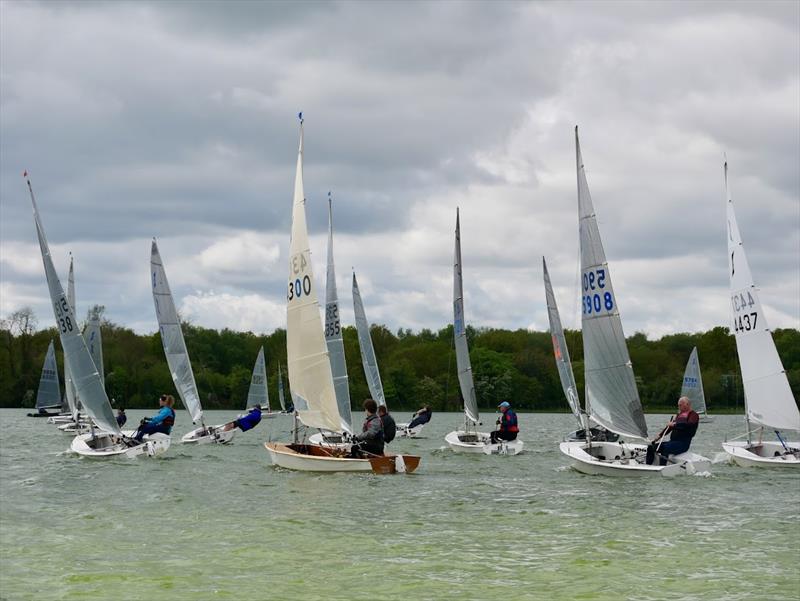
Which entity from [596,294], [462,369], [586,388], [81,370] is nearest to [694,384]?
[462,369]

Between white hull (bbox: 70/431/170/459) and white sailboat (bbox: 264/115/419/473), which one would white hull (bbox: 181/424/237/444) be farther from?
white sailboat (bbox: 264/115/419/473)

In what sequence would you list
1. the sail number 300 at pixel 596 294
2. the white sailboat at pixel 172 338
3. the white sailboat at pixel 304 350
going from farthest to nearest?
the white sailboat at pixel 172 338 < the white sailboat at pixel 304 350 < the sail number 300 at pixel 596 294

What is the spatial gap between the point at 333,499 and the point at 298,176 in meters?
8.55

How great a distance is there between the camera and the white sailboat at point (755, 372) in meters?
24.7

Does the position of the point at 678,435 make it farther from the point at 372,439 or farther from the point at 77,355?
the point at 77,355

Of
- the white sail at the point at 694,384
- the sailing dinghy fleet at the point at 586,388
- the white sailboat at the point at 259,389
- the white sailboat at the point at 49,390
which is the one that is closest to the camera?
the sailing dinghy fleet at the point at 586,388

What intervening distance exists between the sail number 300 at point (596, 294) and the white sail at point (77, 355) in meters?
12.9

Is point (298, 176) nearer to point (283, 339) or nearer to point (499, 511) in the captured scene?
point (499, 511)

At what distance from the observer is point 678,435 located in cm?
2027

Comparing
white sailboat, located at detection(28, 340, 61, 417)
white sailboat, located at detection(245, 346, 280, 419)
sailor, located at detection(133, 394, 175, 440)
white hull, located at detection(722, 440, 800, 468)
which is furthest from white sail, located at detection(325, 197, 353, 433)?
white sailboat, located at detection(28, 340, 61, 417)

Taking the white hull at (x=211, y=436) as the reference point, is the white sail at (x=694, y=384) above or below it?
above

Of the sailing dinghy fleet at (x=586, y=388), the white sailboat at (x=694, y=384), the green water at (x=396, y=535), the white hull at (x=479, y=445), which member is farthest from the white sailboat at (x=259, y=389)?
the green water at (x=396, y=535)

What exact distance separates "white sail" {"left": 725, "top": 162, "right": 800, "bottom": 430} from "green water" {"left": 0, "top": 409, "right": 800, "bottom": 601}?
1863mm

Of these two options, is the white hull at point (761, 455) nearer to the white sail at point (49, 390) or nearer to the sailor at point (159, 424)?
the sailor at point (159, 424)
